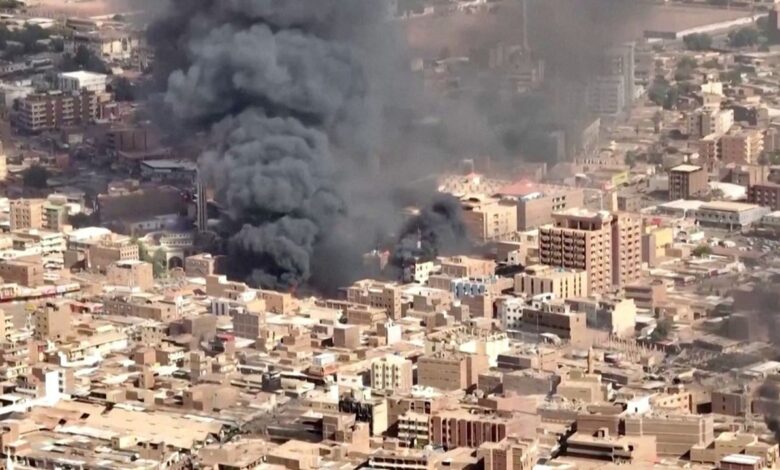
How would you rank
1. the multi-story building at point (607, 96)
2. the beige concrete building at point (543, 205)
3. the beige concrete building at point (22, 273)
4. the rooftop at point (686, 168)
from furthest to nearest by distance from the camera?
the multi-story building at point (607, 96), the rooftop at point (686, 168), the beige concrete building at point (543, 205), the beige concrete building at point (22, 273)

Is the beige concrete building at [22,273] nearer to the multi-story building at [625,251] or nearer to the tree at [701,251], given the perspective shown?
the multi-story building at [625,251]

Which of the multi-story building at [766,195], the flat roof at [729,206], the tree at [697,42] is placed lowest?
the flat roof at [729,206]

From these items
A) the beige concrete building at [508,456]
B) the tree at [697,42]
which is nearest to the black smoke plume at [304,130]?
the beige concrete building at [508,456]

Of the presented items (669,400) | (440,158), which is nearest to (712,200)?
(440,158)

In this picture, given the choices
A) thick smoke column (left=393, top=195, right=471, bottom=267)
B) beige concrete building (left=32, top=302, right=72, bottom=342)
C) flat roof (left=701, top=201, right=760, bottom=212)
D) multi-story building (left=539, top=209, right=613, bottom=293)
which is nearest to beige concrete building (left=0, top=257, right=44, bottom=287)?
beige concrete building (left=32, top=302, right=72, bottom=342)

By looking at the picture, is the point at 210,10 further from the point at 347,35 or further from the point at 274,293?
the point at 274,293
